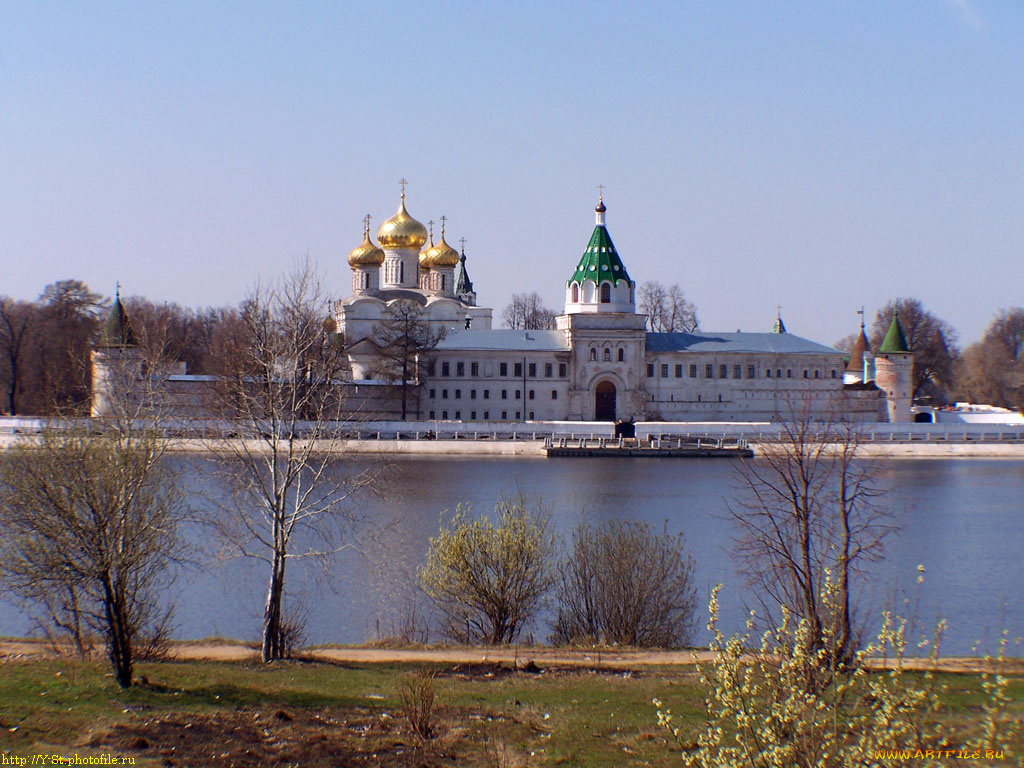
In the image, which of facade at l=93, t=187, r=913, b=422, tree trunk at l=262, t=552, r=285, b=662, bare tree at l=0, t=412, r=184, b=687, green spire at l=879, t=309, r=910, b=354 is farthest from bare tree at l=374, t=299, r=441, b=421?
bare tree at l=0, t=412, r=184, b=687

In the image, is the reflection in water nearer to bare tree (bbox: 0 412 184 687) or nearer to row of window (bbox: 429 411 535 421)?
bare tree (bbox: 0 412 184 687)

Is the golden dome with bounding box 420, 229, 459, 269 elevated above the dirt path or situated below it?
above

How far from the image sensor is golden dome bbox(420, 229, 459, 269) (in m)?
55.8

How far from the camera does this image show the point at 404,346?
45656mm

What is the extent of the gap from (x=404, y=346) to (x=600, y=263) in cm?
1014

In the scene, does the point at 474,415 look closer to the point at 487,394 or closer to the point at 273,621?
the point at 487,394

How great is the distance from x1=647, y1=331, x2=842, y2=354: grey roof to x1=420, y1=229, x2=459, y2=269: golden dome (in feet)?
40.1

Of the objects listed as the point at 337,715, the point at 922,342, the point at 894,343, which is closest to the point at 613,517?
the point at 337,715

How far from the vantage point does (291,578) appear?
1703 cm

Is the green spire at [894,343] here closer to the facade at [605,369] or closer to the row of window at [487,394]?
the facade at [605,369]

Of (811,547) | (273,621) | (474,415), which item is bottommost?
(273,621)

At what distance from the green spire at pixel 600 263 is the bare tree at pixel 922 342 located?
832 inches

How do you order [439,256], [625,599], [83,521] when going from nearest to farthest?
Answer: 1. [83,521]
2. [625,599]
3. [439,256]

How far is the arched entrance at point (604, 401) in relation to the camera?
4838 centimetres
